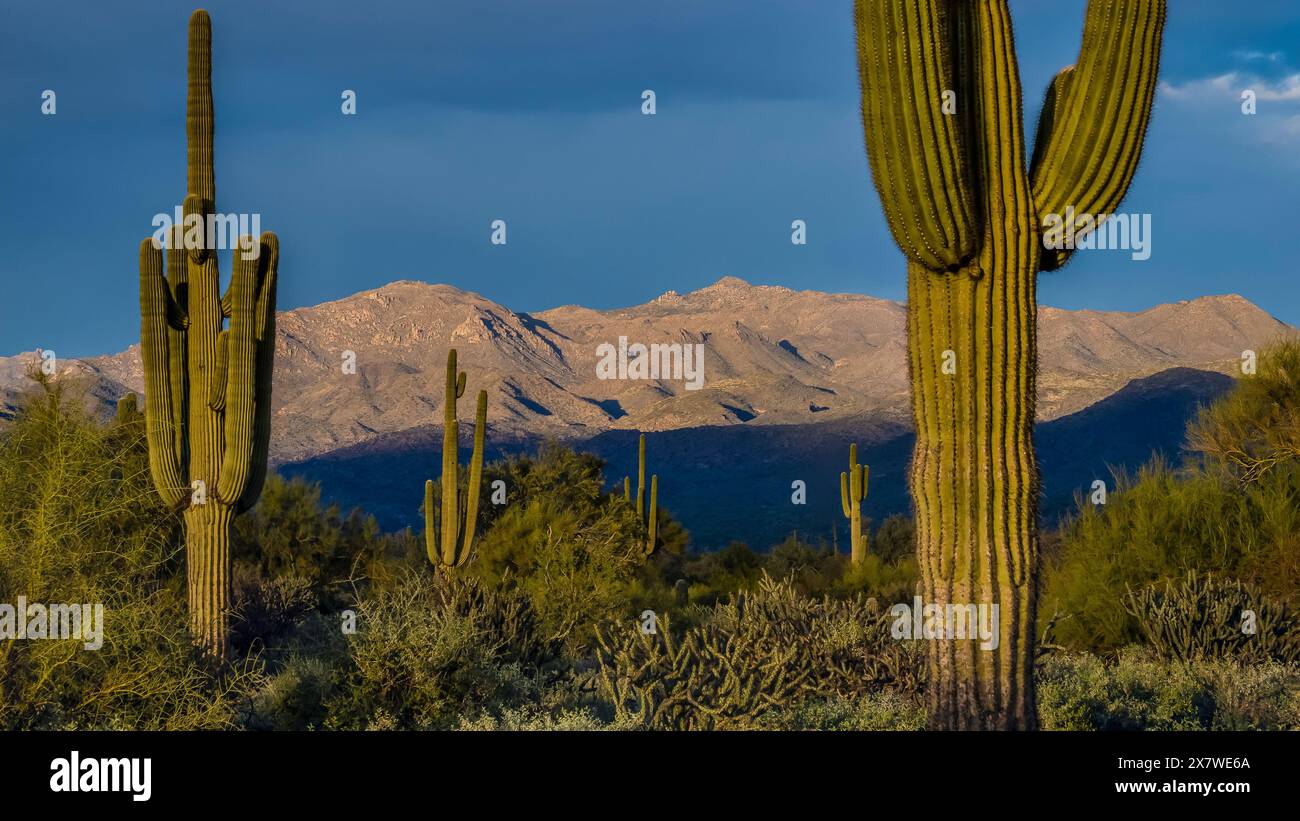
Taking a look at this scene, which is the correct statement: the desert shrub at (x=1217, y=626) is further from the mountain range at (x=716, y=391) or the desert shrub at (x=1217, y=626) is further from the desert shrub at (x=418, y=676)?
the mountain range at (x=716, y=391)

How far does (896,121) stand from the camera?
674 centimetres

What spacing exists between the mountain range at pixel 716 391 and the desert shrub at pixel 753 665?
19.8ft

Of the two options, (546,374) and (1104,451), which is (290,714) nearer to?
(1104,451)

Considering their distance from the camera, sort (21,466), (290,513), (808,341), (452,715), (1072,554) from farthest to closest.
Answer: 1. (808,341)
2. (290,513)
3. (1072,554)
4. (452,715)
5. (21,466)

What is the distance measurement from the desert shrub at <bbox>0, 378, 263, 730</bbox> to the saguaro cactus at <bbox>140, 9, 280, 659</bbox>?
12.7 ft

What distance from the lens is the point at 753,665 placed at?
8.66 metres

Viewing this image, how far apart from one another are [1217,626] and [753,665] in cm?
539

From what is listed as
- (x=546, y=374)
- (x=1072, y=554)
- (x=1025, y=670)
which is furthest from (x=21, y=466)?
(x=546, y=374)

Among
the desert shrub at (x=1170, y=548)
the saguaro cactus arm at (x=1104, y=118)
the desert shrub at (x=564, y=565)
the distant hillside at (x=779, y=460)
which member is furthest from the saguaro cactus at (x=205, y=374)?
the distant hillside at (x=779, y=460)

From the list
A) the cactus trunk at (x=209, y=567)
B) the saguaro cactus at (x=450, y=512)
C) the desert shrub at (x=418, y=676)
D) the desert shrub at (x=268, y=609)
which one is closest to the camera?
the desert shrub at (x=418, y=676)

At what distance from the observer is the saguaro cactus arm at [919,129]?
264 inches

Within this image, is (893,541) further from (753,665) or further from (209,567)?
(753,665)

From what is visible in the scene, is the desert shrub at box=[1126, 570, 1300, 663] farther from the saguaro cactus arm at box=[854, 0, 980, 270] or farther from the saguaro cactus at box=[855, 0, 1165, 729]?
the saguaro cactus arm at box=[854, 0, 980, 270]
